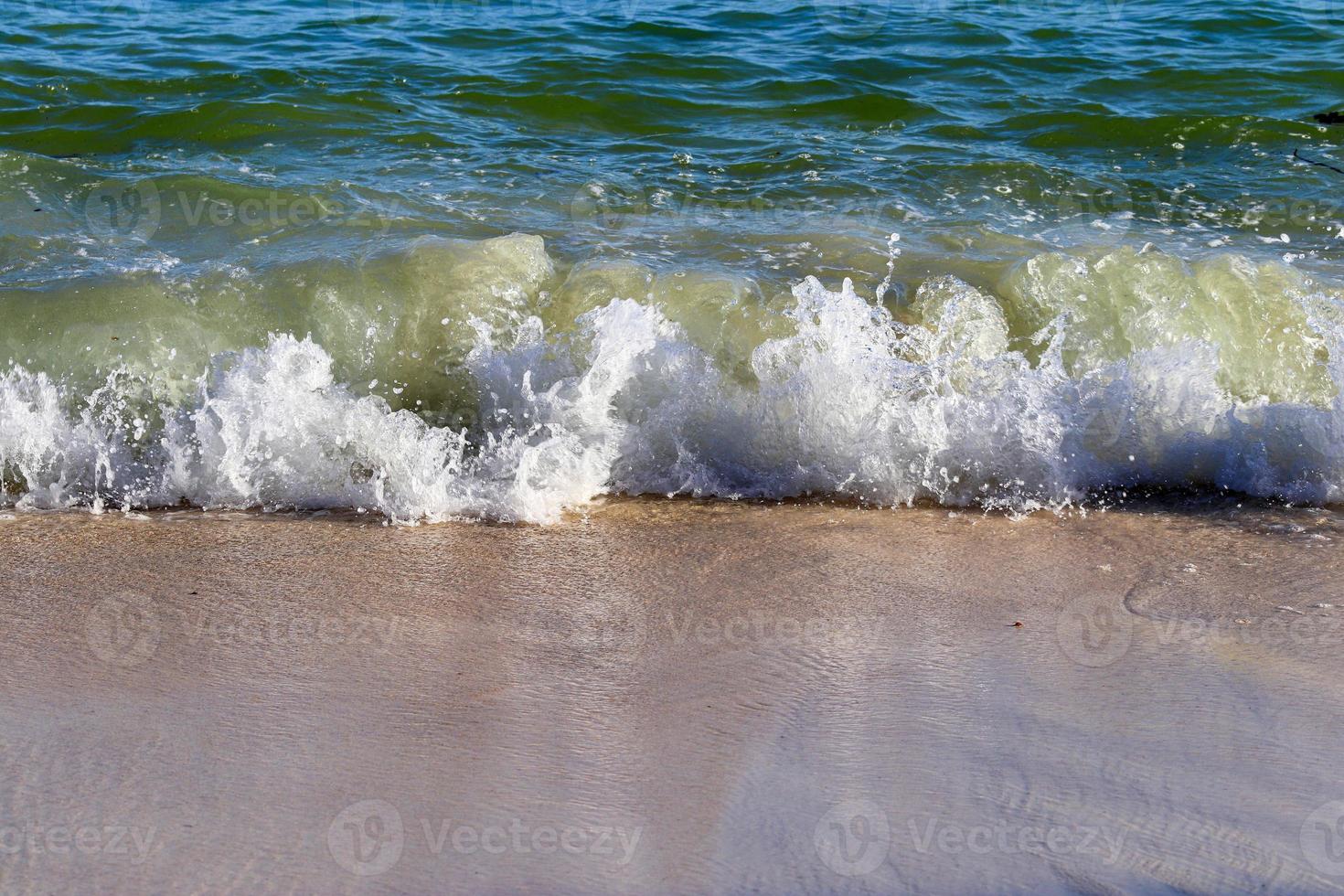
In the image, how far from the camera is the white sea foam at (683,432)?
3.86m

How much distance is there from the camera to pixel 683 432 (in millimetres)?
4062

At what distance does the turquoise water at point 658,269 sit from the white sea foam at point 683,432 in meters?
0.01

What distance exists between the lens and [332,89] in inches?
283

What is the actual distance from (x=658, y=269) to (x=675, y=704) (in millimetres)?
2500

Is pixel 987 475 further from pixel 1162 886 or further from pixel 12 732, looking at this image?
pixel 12 732

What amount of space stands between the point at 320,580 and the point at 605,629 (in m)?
0.80

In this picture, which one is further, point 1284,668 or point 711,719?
point 1284,668

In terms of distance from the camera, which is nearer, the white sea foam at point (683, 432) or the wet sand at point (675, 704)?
the wet sand at point (675, 704)

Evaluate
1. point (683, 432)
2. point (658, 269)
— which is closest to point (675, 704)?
Answer: point (683, 432)

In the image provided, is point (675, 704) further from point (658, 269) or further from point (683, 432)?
point (658, 269)

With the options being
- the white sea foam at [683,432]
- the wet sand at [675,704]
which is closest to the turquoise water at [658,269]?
the white sea foam at [683,432]

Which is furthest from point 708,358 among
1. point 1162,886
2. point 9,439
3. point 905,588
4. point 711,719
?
point 1162,886

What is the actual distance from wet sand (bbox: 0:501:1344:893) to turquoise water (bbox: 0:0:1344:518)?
0.30m

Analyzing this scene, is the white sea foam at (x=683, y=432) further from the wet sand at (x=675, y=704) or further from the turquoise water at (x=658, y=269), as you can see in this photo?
the wet sand at (x=675, y=704)
